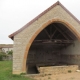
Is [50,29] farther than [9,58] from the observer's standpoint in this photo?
No

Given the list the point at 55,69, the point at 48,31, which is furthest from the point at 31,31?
the point at 48,31

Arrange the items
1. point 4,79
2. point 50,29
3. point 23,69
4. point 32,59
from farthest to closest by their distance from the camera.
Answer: point 32,59 < point 50,29 < point 23,69 < point 4,79

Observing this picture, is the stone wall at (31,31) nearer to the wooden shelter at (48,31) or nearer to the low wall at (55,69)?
the wooden shelter at (48,31)

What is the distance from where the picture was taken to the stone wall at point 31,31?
1246cm

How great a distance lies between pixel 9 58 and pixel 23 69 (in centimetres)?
2132

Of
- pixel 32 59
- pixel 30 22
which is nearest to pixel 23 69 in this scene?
pixel 30 22

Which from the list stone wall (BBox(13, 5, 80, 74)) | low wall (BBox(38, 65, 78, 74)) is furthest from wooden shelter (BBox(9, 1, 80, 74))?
low wall (BBox(38, 65, 78, 74))

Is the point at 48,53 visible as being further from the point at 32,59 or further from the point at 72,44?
the point at 72,44

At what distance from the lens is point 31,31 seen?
12.8m

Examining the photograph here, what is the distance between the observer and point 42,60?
63.8 feet

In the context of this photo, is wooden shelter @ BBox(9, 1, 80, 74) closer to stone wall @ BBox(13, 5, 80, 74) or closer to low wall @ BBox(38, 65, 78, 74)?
stone wall @ BBox(13, 5, 80, 74)

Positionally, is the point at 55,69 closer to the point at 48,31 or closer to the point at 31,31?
the point at 31,31

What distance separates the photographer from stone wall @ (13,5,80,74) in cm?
1246

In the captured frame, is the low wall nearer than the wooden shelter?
Yes
